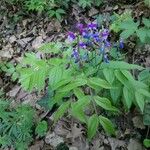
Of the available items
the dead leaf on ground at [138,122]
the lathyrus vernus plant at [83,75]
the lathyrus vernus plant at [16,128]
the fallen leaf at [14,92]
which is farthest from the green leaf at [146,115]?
the fallen leaf at [14,92]

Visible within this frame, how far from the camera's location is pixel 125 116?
12.3 feet

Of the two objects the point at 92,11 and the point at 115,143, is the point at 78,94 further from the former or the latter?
the point at 92,11

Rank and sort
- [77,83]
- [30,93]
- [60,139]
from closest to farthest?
[77,83] → [60,139] → [30,93]

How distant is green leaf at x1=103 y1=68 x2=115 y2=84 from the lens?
2820mm

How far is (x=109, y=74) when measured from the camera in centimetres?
286

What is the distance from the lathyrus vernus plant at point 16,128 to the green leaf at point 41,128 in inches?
3.6

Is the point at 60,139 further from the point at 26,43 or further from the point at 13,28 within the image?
the point at 13,28

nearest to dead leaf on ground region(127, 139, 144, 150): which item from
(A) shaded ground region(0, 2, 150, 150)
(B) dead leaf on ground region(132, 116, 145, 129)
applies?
(A) shaded ground region(0, 2, 150, 150)

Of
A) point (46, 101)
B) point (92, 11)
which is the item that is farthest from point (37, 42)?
point (46, 101)

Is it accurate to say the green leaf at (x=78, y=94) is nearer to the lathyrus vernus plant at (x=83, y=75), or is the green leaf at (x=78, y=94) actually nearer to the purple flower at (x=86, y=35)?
the lathyrus vernus plant at (x=83, y=75)

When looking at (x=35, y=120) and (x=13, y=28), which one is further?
(x=13, y=28)

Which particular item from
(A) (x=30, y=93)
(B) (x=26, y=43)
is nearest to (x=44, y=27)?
(B) (x=26, y=43)

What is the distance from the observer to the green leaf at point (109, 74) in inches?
111

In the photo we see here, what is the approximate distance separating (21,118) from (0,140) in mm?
378
